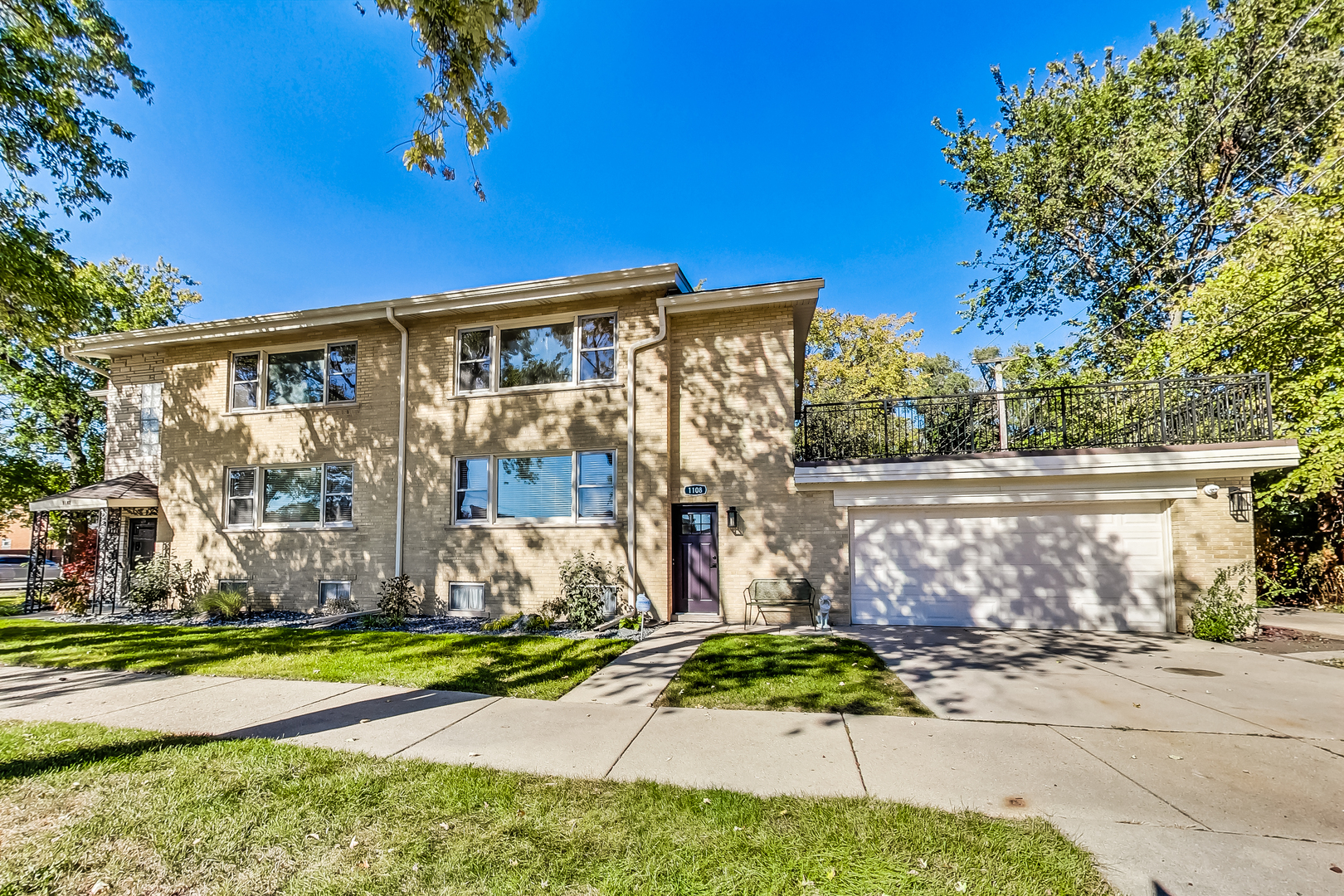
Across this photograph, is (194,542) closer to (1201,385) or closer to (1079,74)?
(1201,385)

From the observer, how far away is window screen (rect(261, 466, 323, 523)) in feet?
42.7

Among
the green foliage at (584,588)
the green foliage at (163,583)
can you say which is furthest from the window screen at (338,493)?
the green foliage at (584,588)

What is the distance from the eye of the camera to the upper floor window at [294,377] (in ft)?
43.1

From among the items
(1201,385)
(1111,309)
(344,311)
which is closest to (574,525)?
(344,311)

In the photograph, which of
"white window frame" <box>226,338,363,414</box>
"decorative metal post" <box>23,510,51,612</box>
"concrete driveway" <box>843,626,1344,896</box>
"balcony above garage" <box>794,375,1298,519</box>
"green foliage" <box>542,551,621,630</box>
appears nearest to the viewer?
"concrete driveway" <box>843,626,1344,896</box>

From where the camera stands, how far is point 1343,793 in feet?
12.5

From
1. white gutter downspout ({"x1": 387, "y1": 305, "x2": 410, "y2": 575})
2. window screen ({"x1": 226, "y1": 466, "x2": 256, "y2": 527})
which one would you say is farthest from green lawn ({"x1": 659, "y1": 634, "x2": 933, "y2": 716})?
window screen ({"x1": 226, "y1": 466, "x2": 256, "y2": 527})

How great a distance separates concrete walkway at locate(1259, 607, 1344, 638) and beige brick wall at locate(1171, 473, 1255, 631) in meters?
1.93

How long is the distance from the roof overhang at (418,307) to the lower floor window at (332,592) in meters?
5.72

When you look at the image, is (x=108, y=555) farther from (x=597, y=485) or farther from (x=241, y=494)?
(x=597, y=485)

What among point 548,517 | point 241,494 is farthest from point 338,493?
point 548,517

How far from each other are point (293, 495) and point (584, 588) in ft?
25.4

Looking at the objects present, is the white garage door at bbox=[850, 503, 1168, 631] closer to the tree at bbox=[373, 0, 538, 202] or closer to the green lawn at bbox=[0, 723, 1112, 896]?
the green lawn at bbox=[0, 723, 1112, 896]

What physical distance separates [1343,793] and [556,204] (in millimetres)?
14443
